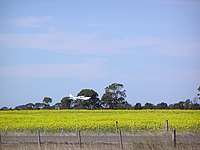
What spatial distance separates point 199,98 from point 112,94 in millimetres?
16135

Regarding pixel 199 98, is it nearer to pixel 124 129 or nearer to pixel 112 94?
pixel 112 94

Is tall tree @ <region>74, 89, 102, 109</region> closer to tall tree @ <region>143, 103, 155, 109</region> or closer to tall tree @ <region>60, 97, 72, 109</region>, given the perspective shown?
tall tree @ <region>60, 97, 72, 109</region>

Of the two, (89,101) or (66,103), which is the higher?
(89,101)

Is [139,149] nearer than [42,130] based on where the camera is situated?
Yes

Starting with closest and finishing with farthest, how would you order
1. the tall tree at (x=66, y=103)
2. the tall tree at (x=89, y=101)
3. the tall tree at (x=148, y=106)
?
1. the tall tree at (x=148, y=106)
2. the tall tree at (x=89, y=101)
3. the tall tree at (x=66, y=103)

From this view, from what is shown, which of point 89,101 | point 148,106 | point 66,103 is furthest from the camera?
point 66,103

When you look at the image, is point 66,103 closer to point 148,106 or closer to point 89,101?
point 89,101

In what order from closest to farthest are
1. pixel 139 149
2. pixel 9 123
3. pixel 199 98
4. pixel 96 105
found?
1. pixel 139 149
2. pixel 9 123
3. pixel 199 98
4. pixel 96 105

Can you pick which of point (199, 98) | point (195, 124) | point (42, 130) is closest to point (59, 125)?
point (42, 130)

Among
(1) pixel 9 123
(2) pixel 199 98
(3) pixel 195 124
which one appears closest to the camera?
(3) pixel 195 124

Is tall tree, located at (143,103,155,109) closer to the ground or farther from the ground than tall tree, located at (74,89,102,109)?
closer to the ground

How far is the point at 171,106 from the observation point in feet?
259

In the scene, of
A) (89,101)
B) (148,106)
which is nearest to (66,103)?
(89,101)

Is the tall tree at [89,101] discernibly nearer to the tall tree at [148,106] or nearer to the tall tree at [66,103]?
the tall tree at [66,103]
